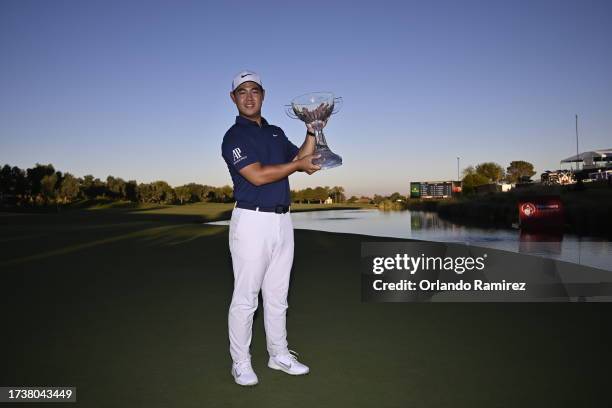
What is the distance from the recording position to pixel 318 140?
441 cm

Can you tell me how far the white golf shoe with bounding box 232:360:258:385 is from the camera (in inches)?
167

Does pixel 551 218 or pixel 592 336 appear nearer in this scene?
pixel 592 336

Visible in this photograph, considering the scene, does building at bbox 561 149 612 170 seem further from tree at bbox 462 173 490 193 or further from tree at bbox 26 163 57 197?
tree at bbox 26 163 57 197

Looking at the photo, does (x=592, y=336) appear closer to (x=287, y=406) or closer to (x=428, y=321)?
(x=428, y=321)

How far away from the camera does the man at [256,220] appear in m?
4.24

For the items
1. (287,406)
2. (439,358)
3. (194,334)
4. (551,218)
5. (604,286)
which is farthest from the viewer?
(551,218)

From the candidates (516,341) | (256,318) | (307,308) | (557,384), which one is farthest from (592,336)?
(256,318)

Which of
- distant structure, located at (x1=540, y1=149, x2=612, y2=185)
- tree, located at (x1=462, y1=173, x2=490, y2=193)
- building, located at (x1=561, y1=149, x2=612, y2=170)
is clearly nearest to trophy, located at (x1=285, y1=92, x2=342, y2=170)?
distant structure, located at (x1=540, y1=149, x2=612, y2=185)

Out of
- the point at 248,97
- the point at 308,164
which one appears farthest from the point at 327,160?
the point at 248,97

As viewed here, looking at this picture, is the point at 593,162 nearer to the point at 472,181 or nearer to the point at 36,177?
the point at 472,181

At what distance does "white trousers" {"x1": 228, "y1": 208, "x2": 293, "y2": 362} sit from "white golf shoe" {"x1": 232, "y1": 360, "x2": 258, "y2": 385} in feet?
0.16

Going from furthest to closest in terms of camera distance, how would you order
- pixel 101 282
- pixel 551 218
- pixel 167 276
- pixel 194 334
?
pixel 551 218 < pixel 167 276 < pixel 101 282 < pixel 194 334

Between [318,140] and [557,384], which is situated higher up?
[318,140]

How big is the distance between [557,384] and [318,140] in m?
2.77
